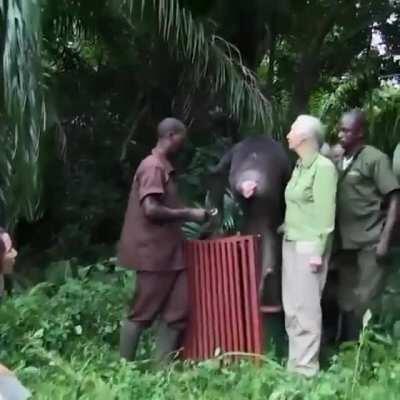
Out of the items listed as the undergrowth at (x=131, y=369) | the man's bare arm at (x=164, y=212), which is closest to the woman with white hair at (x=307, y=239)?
the undergrowth at (x=131, y=369)

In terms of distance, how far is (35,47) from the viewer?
6473 mm

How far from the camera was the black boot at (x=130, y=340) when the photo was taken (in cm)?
592

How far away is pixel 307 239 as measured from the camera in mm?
5430

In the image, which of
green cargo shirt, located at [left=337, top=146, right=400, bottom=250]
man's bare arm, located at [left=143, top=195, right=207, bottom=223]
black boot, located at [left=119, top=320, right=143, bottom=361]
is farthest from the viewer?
black boot, located at [left=119, top=320, right=143, bottom=361]

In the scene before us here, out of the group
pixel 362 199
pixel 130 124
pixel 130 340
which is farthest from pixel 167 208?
pixel 130 124

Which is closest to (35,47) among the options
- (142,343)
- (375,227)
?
(142,343)

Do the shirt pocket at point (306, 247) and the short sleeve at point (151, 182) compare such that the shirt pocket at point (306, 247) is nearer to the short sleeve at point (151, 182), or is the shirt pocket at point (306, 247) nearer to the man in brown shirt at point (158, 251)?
the man in brown shirt at point (158, 251)

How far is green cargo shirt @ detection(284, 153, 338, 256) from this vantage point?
5363 millimetres

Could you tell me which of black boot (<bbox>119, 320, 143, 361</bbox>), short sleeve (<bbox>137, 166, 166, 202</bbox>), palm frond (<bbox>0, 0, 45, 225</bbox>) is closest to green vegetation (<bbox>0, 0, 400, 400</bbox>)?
palm frond (<bbox>0, 0, 45, 225</bbox>)

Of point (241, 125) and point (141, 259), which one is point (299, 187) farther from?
point (241, 125)

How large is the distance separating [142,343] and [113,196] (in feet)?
15.1

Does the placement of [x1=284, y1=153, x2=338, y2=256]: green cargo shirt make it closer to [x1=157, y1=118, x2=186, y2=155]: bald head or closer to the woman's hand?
the woman's hand

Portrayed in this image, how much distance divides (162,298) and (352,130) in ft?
4.84

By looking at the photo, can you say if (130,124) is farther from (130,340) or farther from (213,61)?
(130,340)
